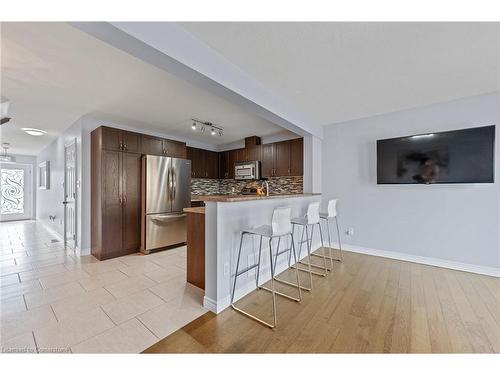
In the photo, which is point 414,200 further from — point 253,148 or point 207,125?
point 207,125

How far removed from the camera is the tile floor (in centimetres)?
155

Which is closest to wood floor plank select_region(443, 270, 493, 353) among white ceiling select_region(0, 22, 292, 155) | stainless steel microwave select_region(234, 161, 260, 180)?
white ceiling select_region(0, 22, 292, 155)

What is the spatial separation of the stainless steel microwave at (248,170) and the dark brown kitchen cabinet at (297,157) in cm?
82

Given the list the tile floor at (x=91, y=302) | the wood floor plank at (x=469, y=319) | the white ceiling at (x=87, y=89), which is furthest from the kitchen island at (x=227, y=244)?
the wood floor plank at (x=469, y=319)

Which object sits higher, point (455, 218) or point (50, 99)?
point (50, 99)

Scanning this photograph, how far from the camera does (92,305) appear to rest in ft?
6.61

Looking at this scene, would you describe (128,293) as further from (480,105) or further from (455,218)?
(480,105)

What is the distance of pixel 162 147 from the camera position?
4059mm

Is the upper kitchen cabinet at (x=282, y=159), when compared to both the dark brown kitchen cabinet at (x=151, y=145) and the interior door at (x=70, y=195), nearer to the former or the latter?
the dark brown kitchen cabinet at (x=151, y=145)

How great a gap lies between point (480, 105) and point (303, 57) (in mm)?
2705

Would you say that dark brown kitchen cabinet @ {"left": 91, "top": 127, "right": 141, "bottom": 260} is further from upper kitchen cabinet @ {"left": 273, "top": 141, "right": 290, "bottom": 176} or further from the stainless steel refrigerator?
upper kitchen cabinet @ {"left": 273, "top": 141, "right": 290, "bottom": 176}

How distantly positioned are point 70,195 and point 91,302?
2856 millimetres

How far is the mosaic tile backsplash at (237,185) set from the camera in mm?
4703
